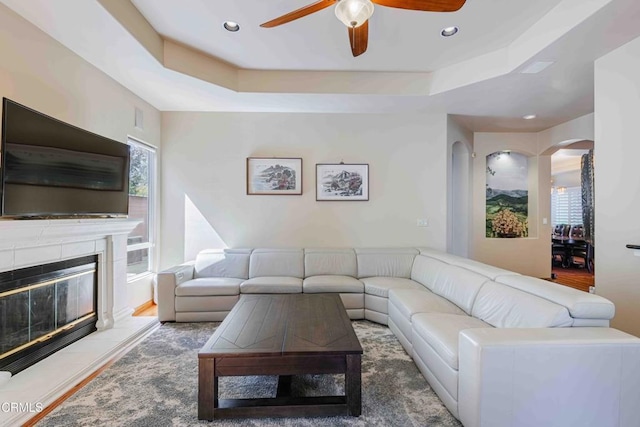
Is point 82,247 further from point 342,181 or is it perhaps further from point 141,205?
point 342,181

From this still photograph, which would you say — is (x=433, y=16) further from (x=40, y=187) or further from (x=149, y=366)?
(x=149, y=366)

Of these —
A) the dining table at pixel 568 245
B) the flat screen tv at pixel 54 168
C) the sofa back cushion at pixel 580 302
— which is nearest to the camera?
the sofa back cushion at pixel 580 302

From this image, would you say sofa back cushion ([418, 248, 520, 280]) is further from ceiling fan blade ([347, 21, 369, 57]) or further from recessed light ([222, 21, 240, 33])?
recessed light ([222, 21, 240, 33])

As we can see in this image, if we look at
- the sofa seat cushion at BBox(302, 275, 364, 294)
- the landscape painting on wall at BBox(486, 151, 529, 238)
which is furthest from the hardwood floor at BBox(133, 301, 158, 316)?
the landscape painting on wall at BBox(486, 151, 529, 238)

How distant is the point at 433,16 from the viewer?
2578 mm

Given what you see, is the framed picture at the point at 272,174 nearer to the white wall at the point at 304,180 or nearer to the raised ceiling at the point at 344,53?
the white wall at the point at 304,180

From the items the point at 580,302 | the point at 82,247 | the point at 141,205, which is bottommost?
the point at 580,302

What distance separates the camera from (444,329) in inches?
85.6

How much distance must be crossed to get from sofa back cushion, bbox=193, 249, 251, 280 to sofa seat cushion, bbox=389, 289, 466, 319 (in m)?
2.02

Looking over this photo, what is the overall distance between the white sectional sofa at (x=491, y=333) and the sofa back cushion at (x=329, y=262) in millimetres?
223

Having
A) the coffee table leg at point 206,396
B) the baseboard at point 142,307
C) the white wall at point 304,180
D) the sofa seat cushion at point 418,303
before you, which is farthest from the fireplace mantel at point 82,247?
the sofa seat cushion at point 418,303

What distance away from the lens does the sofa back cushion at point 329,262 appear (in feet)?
13.4

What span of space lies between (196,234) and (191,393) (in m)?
2.72

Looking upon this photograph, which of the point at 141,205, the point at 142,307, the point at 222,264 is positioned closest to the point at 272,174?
the point at 222,264
